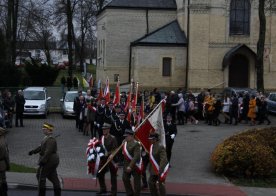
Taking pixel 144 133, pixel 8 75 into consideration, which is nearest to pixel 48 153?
pixel 144 133

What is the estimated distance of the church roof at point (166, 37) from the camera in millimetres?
48250

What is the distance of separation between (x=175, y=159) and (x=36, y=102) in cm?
1448

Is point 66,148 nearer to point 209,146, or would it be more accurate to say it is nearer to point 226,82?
point 209,146

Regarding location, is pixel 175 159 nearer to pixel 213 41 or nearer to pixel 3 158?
pixel 3 158

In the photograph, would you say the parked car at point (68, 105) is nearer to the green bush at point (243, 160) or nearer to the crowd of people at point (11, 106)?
the crowd of people at point (11, 106)

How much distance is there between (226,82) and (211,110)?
58.5ft

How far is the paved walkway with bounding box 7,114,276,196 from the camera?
16156 mm

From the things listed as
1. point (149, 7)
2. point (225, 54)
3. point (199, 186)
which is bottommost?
point (199, 186)

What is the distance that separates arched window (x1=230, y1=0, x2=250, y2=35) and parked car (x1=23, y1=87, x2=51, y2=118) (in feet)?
65.4

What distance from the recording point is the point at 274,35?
48000 millimetres

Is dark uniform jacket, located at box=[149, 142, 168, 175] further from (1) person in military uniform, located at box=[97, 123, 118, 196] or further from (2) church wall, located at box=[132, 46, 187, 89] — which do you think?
(2) church wall, located at box=[132, 46, 187, 89]

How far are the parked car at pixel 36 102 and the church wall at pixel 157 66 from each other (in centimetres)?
1499

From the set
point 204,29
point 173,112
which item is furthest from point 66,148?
point 204,29

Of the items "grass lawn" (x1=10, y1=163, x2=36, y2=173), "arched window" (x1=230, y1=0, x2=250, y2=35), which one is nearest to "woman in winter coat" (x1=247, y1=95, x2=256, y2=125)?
"grass lawn" (x1=10, y1=163, x2=36, y2=173)
